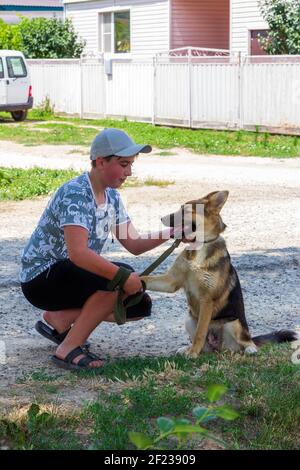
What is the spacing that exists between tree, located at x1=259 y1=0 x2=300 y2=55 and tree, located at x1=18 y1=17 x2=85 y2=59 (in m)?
9.45

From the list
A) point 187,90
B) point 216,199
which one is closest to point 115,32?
point 187,90

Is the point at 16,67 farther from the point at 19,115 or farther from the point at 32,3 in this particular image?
the point at 32,3

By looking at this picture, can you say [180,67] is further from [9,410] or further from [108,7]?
[9,410]

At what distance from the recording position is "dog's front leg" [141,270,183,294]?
18.4 ft

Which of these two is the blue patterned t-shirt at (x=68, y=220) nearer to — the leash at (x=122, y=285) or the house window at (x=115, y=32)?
the leash at (x=122, y=285)

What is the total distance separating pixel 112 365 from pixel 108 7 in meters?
28.7

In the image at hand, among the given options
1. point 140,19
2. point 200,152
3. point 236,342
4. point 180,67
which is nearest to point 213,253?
point 236,342

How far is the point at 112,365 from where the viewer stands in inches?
214

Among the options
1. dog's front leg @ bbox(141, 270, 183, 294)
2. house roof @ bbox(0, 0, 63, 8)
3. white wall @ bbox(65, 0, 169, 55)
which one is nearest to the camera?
dog's front leg @ bbox(141, 270, 183, 294)

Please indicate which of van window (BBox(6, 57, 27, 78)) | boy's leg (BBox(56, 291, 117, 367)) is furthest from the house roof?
boy's leg (BBox(56, 291, 117, 367))

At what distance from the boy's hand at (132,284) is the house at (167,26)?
74.2 feet

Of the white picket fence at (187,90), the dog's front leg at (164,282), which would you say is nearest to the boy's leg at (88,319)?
the dog's front leg at (164,282)

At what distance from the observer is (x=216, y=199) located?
540 cm

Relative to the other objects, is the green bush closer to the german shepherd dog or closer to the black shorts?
the black shorts
